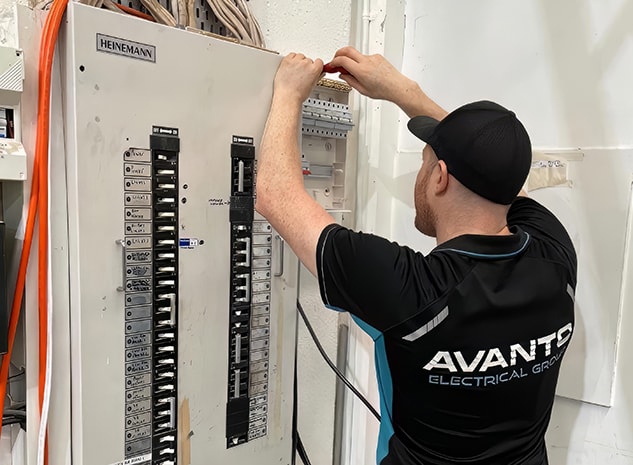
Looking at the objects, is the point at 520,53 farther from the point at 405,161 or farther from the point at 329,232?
the point at 329,232

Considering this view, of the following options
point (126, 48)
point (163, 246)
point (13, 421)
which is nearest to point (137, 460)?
point (13, 421)

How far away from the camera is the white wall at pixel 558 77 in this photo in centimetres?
120

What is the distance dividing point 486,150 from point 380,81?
0.40 m

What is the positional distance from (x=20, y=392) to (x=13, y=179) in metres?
0.42

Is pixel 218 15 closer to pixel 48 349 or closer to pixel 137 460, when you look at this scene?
pixel 48 349

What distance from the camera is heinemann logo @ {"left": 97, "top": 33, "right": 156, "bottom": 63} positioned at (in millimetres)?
883

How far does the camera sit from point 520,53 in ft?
4.42

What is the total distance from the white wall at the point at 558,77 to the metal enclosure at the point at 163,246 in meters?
0.63

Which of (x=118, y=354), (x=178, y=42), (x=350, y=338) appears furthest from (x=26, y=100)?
(x=350, y=338)

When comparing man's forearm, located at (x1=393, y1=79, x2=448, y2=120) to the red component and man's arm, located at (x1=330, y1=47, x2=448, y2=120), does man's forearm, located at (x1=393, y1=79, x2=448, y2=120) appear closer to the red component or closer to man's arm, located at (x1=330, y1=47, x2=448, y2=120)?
man's arm, located at (x1=330, y1=47, x2=448, y2=120)

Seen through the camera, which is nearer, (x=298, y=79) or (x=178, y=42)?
(x=178, y=42)

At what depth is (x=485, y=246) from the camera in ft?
2.98

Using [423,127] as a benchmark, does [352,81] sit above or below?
above

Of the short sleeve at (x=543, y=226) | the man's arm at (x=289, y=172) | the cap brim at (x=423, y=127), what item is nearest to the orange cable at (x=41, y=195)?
the man's arm at (x=289, y=172)
